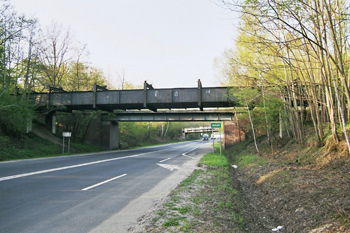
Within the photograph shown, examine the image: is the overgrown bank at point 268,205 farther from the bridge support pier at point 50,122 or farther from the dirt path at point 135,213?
the bridge support pier at point 50,122

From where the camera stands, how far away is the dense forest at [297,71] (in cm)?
643

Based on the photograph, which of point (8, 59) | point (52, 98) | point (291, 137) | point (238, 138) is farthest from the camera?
point (238, 138)

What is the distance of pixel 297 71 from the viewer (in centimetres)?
968

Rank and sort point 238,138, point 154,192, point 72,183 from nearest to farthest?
point 154,192 < point 72,183 < point 238,138

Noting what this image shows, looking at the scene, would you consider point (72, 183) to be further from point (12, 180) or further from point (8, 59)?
point (8, 59)

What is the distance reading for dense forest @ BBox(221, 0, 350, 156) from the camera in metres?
6.43

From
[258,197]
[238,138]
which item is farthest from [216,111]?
[258,197]

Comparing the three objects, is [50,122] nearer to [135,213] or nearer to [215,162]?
[215,162]

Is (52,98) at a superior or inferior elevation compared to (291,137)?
superior

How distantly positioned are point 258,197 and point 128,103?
19.5 m

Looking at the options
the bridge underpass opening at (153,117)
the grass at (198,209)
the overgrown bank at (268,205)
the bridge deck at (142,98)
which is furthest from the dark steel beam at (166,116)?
the grass at (198,209)

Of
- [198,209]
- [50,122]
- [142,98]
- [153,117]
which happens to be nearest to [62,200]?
[198,209]

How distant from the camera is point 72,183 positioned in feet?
27.3

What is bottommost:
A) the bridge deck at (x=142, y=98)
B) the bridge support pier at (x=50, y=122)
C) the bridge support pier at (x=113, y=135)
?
the bridge support pier at (x=113, y=135)
